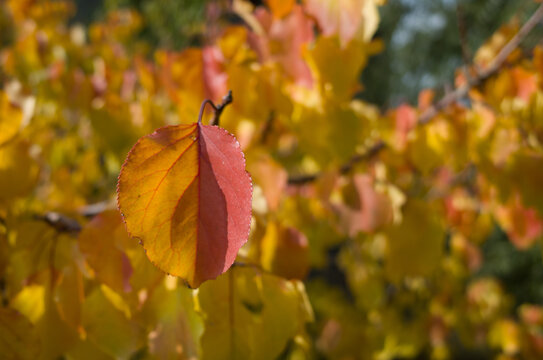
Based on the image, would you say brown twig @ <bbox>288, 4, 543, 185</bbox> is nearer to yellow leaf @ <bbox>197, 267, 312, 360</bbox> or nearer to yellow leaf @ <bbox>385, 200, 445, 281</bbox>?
yellow leaf @ <bbox>385, 200, 445, 281</bbox>

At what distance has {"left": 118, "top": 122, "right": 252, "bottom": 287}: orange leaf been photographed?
13.3 inches

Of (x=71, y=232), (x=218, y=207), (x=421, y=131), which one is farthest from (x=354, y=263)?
(x=218, y=207)

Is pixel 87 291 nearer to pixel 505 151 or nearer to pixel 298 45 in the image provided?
pixel 298 45

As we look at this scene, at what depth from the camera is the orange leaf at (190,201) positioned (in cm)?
34

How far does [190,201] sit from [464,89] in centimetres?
79

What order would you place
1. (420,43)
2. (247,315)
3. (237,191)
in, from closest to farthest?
(237,191) < (247,315) < (420,43)

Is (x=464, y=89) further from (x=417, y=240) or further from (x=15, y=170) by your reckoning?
(x=15, y=170)

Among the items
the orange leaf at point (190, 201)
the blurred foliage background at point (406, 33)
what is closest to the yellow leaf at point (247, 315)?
the orange leaf at point (190, 201)

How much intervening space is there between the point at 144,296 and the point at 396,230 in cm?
66

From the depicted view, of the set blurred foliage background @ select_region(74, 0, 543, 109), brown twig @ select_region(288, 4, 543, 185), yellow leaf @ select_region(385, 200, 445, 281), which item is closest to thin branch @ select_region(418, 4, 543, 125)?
brown twig @ select_region(288, 4, 543, 185)

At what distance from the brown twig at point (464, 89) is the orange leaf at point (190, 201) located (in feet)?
2.01

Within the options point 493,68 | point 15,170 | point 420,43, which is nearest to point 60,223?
point 15,170

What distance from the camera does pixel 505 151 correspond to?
33.2 inches

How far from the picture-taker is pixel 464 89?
93 centimetres
